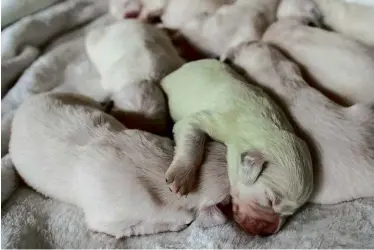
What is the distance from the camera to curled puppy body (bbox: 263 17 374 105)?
4.68 ft

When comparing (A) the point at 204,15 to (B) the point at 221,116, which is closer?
(B) the point at 221,116

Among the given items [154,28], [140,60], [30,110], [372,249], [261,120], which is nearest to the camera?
[372,249]

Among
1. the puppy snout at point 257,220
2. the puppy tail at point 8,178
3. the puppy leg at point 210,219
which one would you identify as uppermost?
the puppy snout at point 257,220

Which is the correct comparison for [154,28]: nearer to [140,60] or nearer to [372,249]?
[140,60]

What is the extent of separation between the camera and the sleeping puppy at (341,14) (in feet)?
5.42

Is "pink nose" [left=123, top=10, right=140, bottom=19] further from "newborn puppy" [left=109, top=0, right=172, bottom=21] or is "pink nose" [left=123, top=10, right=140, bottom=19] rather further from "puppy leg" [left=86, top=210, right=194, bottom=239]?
"puppy leg" [left=86, top=210, right=194, bottom=239]

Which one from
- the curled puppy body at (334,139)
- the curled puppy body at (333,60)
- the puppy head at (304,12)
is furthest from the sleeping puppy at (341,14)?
the curled puppy body at (334,139)

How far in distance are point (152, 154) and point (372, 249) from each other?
549 mm

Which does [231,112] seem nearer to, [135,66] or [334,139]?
[334,139]

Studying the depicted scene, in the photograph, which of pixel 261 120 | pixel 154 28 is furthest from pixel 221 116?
pixel 154 28

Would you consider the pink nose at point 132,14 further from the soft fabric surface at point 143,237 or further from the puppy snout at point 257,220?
the puppy snout at point 257,220

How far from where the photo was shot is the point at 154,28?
186 centimetres

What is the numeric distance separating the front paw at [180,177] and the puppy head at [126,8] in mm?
1046

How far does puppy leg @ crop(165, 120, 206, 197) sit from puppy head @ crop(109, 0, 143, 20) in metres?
0.89
